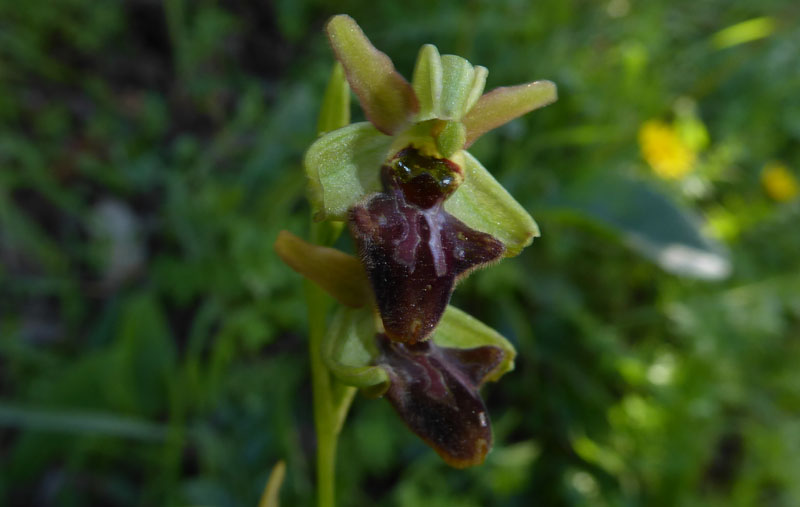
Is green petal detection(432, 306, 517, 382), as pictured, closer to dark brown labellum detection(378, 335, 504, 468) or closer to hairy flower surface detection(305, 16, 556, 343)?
dark brown labellum detection(378, 335, 504, 468)

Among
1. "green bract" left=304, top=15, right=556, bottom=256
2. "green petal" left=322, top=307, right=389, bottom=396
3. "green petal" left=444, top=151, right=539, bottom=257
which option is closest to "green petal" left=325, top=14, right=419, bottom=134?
"green bract" left=304, top=15, right=556, bottom=256

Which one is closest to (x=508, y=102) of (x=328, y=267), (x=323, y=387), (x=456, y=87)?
(x=456, y=87)

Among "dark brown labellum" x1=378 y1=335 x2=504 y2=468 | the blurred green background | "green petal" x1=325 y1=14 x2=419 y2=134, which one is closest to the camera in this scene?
"green petal" x1=325 y1=14 x2=419 y2=134

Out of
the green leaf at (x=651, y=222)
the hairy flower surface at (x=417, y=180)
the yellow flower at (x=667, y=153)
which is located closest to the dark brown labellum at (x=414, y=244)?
the hairy flower surface at (x=417, y=180)

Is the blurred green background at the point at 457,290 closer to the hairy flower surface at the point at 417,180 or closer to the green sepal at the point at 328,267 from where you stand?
the green sepal at the point at 328,267

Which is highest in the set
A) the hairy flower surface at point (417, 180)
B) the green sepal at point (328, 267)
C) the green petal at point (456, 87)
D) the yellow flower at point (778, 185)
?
the green petal at point (456, 87)

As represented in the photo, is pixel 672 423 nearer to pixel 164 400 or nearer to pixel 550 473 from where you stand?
pixel 550 473
